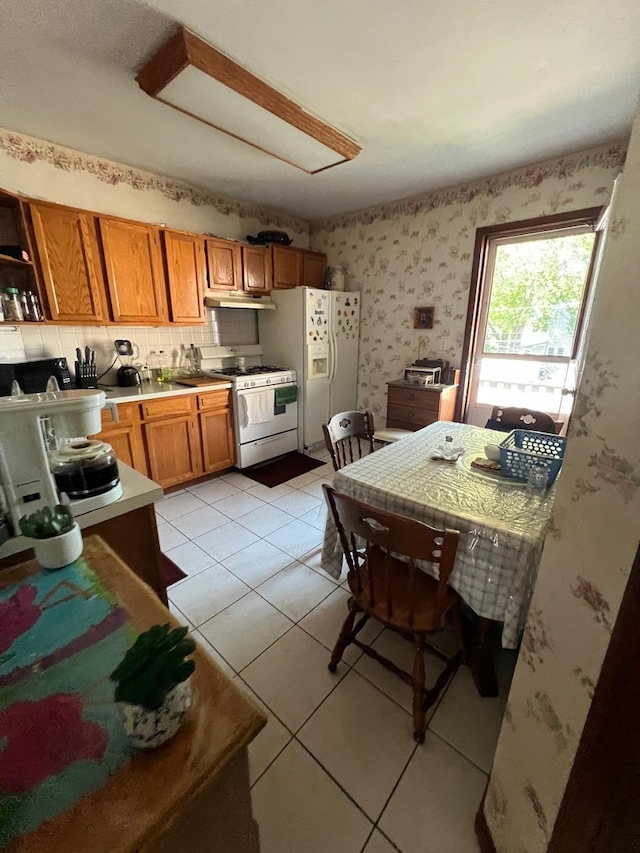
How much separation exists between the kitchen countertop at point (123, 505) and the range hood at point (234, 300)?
7.55 feet

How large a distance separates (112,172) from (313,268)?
6.75ft

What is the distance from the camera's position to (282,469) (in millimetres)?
3594

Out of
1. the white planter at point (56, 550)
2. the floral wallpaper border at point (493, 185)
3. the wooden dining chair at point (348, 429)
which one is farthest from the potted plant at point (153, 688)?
the floral wallpaper border at point (493, 185)

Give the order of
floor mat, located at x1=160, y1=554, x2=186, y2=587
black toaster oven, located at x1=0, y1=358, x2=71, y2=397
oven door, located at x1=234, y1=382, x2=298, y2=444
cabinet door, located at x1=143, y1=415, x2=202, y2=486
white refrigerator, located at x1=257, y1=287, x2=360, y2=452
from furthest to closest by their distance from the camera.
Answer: white refrigerator, located at x1=257, y1=287, x2=360, y2=452
oven door, located at x1=234, y1=382, x2=298, y2=444
cabinet door, located at x1=143, y1=415, x2=202, y2=486
black toaster oven, located at x1=0, y1=358, x2=71, y2=397
floor mat, located at x1=160, y1=554, x2=186, y2=587

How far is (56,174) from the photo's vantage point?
2527mm

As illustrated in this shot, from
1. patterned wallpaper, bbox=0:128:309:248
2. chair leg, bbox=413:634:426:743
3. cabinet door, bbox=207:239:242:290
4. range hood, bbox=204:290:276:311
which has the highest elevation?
patterned wallpaper, bbox=0:128:309:248

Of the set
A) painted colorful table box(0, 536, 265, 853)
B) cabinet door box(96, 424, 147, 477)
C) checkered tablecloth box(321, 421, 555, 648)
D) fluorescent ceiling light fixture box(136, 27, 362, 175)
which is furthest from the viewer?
cabinet door box(96, 424, 147, 477)

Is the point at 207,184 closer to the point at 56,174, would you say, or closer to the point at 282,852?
the point at 56,174

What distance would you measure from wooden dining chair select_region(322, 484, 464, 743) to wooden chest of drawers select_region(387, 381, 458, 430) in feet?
6.49

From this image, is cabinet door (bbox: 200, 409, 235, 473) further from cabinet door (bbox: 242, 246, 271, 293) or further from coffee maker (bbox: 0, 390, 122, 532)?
coffee maker (bbox: 0, 390, 122, 532)

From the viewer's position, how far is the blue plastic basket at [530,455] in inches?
56.1

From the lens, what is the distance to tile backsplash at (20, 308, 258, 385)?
2.62 meters

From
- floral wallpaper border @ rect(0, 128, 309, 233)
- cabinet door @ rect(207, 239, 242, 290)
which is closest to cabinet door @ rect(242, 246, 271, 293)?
cabinet door @ rect(207, 239, 242, 290)

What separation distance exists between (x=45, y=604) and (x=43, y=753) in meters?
0.36
